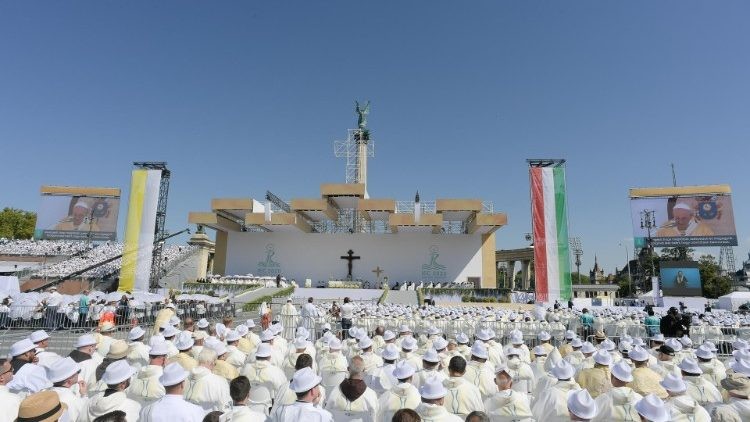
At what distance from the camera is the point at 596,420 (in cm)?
425

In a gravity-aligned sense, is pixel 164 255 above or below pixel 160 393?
above

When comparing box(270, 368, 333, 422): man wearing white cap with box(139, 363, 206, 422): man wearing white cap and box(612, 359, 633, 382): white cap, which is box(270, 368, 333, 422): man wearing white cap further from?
box(612, 359, 633, 382): white cap

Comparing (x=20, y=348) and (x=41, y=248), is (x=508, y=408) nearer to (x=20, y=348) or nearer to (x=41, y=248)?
(x=20, y=348)

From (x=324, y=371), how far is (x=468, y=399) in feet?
9.19

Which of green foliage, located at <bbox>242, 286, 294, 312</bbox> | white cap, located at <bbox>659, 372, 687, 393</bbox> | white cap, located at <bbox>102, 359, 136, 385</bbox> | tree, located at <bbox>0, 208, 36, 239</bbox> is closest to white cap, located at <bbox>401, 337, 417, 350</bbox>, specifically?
white cap, located at <bbox>659, 372, 687, 393</bbox>

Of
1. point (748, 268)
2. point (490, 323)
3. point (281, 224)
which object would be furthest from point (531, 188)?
point (748, 268)

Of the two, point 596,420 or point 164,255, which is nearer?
point 596,420

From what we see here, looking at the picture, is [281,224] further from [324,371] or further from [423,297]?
[324,371]

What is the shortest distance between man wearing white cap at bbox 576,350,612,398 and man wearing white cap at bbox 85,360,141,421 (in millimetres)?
5123

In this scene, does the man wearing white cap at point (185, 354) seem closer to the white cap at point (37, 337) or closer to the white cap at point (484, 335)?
the white cap at point (37, 337)

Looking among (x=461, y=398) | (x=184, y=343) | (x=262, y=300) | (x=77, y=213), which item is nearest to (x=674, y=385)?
(x=461, y=398)

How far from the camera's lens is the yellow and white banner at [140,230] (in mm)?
29297

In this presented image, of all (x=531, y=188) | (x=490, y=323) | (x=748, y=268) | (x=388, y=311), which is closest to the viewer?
(x=490, y=323)

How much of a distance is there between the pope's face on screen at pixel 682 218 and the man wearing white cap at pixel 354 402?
39.7 metres
